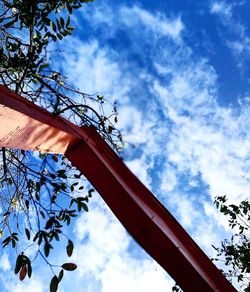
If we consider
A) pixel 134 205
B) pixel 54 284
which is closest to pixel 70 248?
pixel 54 284

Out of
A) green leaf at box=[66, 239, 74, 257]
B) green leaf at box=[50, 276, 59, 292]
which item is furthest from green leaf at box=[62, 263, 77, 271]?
green leaf at box=[66, 239, 74, 257]

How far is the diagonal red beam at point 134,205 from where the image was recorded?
1.78 meters

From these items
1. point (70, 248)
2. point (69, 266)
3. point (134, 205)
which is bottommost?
point (134, 205)

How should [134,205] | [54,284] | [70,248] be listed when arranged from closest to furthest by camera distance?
[134,205], [54,284], [70,248]

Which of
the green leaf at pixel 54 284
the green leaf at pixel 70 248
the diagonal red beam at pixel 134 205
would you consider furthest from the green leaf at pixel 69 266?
the diagonal red beam at pixel 134 205

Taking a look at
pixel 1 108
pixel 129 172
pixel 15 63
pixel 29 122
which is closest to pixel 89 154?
pixel 129 172

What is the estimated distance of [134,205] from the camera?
5.96ft

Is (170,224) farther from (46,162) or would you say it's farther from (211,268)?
(46,162)

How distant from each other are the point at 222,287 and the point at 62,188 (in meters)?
2.13

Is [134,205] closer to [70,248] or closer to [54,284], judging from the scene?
[54,284]

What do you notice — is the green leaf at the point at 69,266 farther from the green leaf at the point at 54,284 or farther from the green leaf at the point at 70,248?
the green leaf at the point at 70,248

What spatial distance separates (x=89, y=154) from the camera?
202cm

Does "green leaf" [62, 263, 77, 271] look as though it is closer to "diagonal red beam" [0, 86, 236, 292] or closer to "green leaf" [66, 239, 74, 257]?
"green leaf" [66, 239, 74, 257]

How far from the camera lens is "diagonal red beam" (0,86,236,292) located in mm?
1782
